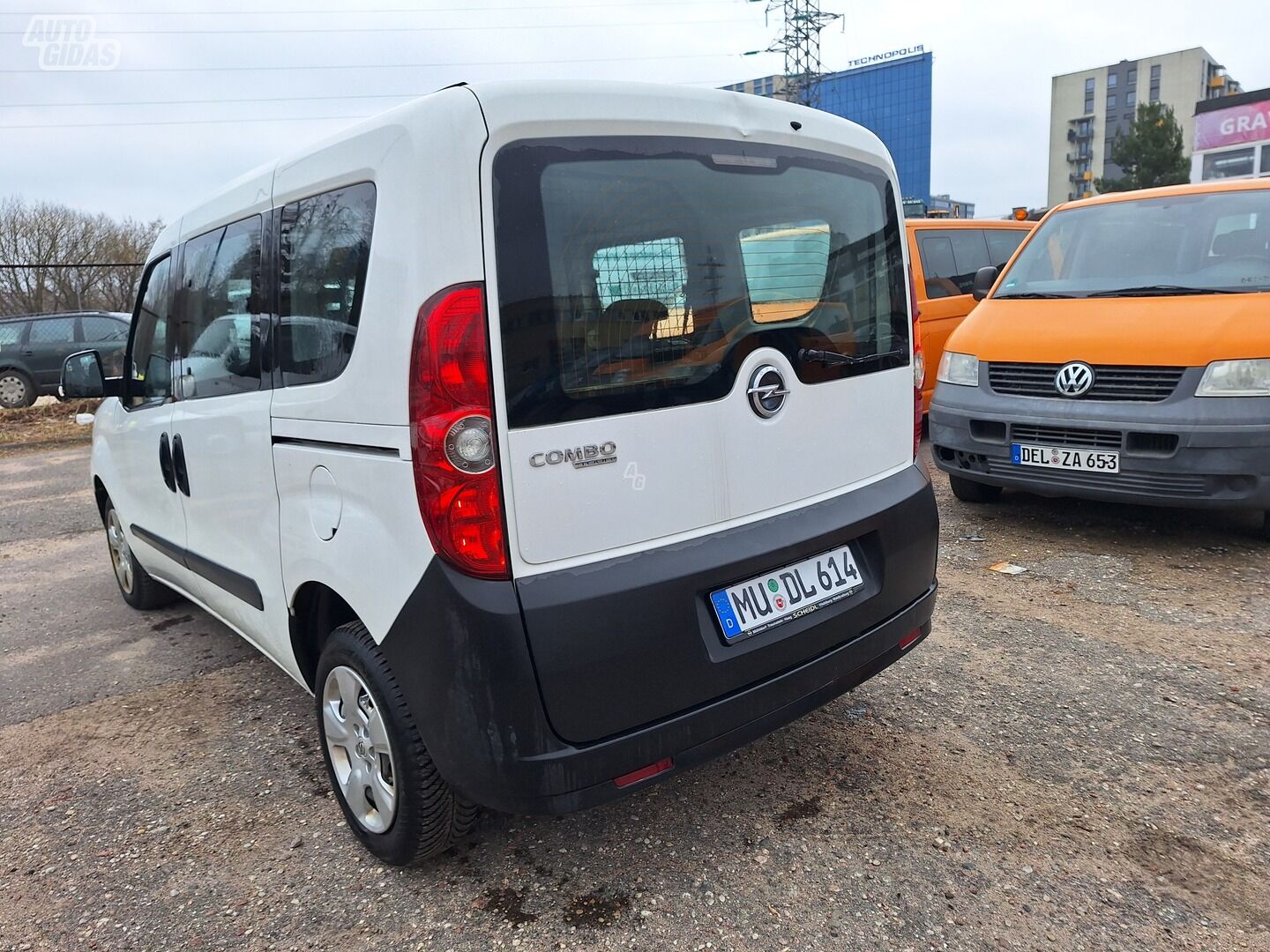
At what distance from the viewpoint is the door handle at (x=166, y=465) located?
3.36 m

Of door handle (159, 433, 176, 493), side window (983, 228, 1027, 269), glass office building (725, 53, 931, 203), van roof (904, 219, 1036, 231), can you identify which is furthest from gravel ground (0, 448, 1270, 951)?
glass office building (725, 53, 931, 203)

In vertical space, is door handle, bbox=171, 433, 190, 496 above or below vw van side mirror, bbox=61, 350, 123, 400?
below

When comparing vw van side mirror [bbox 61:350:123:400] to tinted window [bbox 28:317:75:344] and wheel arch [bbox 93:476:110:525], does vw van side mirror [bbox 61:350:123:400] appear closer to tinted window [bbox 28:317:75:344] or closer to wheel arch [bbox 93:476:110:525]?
wheel arch [bbox 93:476:110:525]

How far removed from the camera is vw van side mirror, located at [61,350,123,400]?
3.87 meters

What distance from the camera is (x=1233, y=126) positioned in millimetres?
39625

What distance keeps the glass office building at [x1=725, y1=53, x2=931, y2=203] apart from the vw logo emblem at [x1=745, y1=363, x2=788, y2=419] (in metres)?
61.5

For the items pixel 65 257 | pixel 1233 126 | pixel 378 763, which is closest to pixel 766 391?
pixel 378 763

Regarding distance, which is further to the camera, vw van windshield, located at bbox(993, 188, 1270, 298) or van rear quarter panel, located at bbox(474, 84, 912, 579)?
vw van windshield, located at bbox(993, 188, 1270, 298)

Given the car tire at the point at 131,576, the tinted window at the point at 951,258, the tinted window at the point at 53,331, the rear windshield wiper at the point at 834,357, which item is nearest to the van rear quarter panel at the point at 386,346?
the rear windshield wiper at the point at 834,357

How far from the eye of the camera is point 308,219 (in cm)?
232

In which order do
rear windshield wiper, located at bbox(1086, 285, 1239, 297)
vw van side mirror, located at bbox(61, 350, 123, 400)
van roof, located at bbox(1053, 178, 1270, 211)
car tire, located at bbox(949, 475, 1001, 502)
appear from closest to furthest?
vw van side mirror, located at bbox(61, 350, 123, 400), rear windshield wiper, located at bbox(1086, 285, 1239, 297), van roof, located at bbox(1053, 178, 1270, 211), car tire, located at bbox(949, 475, 1001, 502)

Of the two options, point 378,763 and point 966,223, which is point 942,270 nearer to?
point 966,223

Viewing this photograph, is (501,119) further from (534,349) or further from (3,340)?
(3,340)

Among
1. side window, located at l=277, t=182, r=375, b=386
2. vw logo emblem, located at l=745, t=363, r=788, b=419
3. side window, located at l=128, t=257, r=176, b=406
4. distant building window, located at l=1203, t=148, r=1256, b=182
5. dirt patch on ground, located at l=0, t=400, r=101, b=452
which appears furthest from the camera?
distant building window, located at l=1203, t=148, r=1256, b=182
